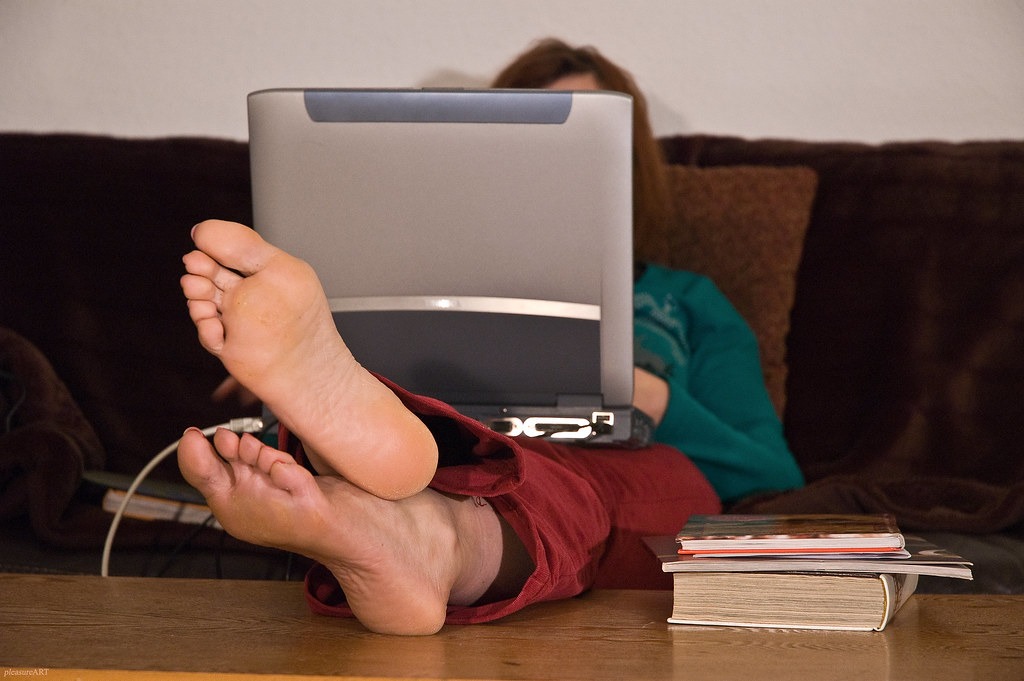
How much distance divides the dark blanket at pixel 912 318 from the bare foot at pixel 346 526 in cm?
97

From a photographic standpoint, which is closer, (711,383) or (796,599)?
(796,599)

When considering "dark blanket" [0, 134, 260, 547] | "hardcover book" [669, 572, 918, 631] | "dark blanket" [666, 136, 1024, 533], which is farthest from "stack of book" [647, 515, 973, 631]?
"dark blanket" [0, 134, 260, 547]

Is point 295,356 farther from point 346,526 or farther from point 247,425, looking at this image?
point 247,425

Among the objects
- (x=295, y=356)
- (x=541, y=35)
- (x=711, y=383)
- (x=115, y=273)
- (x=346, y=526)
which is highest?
(x=541, y=35)

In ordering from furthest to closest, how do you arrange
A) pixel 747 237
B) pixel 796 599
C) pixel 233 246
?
pixel 747 237
pixel 796 599
pixel 233 246

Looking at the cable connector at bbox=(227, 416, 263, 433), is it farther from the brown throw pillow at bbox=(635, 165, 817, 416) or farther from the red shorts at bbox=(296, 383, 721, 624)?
the brown throw pillow at bbox=(635, 165, 817, 416)

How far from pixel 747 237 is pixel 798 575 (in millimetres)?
1091

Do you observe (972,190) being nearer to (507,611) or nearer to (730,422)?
(730,422)

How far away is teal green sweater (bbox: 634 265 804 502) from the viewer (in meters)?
1.38

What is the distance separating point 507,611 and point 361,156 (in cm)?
43

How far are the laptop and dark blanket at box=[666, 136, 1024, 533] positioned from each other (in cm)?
79

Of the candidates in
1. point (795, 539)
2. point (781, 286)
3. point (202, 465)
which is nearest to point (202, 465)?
point (202, 465)

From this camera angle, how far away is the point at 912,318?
5.50 feet

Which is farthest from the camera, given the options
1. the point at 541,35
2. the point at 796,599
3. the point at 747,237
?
the point at 541,35
